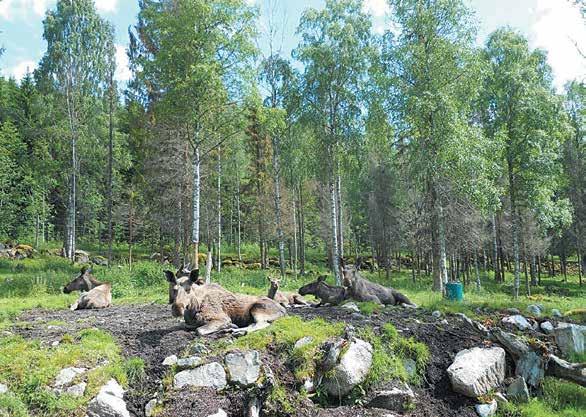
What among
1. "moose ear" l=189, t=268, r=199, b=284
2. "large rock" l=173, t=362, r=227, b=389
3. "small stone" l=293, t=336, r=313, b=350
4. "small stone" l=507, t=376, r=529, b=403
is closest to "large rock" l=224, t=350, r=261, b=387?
"large rock" l=173, t=362, r=227, b=389

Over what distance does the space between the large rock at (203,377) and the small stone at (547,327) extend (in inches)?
Result: 281

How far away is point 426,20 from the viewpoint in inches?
825

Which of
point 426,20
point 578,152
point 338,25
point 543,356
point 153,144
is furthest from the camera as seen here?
point 578,152

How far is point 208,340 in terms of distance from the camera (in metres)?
7.93

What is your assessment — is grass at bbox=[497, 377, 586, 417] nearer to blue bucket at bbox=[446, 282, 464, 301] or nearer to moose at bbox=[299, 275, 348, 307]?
moose at bbox=[299, 275, 348, 307]

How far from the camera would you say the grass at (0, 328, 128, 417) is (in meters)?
6.00

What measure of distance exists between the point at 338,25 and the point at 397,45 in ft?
10.7

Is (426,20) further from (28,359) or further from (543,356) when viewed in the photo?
(28,359)

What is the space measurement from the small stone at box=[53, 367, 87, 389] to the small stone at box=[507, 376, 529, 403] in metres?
6.92

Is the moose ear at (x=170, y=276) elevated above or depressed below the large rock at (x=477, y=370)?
above

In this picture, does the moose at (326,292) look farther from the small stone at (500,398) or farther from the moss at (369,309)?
the small stone at (500,398)

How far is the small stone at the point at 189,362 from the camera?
7.02 metres

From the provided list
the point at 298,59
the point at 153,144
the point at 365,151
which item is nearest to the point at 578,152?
the point at 365,151

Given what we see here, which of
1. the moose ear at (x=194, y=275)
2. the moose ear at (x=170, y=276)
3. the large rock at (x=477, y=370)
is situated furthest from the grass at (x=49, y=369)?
the large rock at (x=477, y=370)
